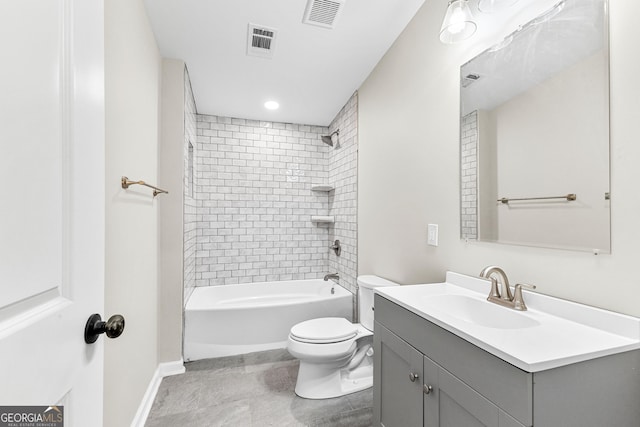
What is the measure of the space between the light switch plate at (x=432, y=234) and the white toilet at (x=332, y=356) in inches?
22.6

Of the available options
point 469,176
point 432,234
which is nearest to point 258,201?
point 432,234

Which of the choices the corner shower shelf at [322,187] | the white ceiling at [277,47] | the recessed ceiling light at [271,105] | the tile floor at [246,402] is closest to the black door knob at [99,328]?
the tile floor at [246,402]

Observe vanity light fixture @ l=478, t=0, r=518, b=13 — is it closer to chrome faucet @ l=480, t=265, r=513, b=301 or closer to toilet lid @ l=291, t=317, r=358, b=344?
chrome faucet @ l=480, t=265, r=513, b=301

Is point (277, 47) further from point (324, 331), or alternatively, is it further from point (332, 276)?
point (332, 276)

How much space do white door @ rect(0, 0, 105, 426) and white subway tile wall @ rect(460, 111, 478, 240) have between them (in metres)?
1.57

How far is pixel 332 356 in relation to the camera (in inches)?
77.0

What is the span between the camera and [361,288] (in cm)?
240

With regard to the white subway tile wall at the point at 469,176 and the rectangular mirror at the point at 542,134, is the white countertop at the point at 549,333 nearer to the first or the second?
the rectangular mirror at the point at 542,134

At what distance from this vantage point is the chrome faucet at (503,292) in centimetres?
117

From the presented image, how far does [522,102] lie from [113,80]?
1847 millimetres

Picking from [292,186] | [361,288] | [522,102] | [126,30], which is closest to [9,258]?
[126,30]

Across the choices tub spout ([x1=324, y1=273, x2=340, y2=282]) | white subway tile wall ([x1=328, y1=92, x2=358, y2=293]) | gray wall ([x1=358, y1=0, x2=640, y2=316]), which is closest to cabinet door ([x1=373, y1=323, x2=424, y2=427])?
gray wall ([x1=358, y1=0, x2=640, y2=316])

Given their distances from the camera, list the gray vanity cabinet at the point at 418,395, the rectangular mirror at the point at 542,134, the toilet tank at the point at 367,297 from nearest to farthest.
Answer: the gray vanity cabinet at the point at 418,395, the rectangular mirror at the point at 542,134, the toilet tank at the point at 367,297

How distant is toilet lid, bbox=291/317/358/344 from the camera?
197 centimetres
